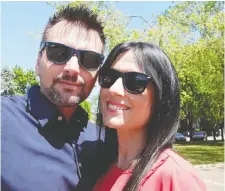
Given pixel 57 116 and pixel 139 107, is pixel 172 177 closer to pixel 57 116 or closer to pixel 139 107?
pixel 139 107

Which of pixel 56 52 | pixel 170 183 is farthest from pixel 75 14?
pixel 170 183

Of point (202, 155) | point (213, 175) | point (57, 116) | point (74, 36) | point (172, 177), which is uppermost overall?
point (74, 36)

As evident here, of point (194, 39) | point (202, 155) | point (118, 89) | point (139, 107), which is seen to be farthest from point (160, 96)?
point (202, 155)

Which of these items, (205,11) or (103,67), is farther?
(205,11)

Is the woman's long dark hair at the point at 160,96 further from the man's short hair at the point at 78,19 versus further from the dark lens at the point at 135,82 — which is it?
the man's short hair at the point at 78,19

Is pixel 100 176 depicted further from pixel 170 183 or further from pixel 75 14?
pixel 75 14

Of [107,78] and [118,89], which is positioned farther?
[107,78]
